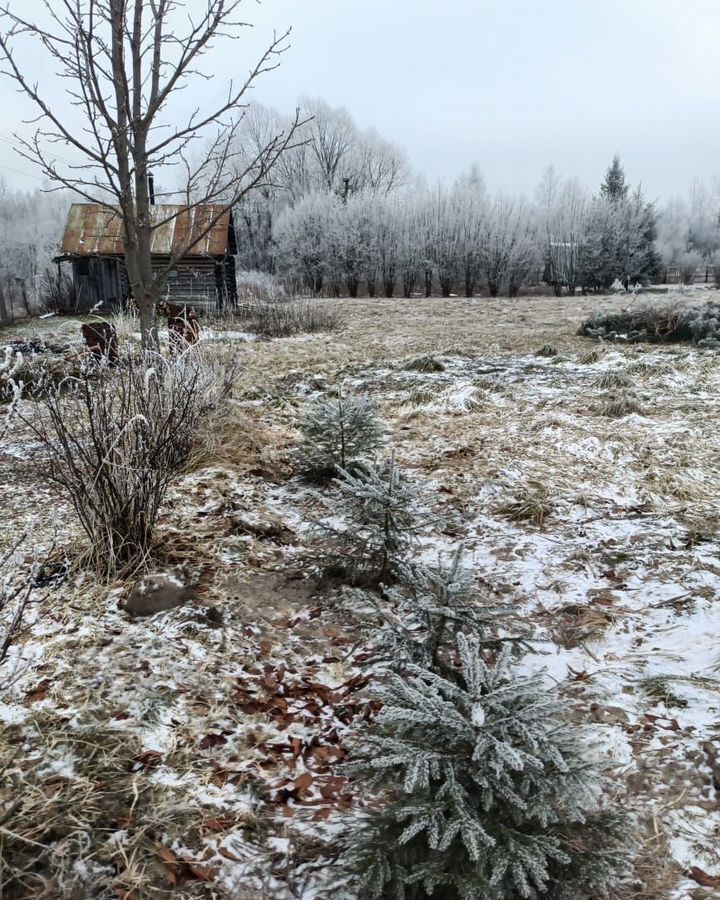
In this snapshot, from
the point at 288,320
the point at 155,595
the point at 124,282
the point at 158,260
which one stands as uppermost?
the point at 158,260

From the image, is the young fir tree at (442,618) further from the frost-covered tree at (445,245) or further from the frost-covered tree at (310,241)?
the frost-covered tree at (445,245)

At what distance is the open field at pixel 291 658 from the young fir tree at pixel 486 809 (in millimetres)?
210

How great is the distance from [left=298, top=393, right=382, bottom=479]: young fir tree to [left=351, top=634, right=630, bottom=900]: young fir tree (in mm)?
2527

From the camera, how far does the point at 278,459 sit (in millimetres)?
4926

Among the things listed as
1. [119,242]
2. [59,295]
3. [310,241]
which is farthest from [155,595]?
[310,241]

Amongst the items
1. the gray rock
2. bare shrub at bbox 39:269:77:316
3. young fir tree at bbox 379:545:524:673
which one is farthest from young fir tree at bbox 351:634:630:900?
bare shrub at bbox 39:269:77:316

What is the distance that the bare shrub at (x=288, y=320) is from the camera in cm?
1349

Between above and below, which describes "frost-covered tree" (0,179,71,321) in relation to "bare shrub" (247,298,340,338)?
above

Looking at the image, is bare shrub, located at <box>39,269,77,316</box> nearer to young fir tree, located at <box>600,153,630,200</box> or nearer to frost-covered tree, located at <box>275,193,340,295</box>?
frost-covered tree, located at <box>275,193,340,295</box>

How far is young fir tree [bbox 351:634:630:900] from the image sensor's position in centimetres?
143

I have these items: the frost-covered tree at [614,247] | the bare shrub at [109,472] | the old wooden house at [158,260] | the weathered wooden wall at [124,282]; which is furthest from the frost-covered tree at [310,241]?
the bare shrub at [109,472]

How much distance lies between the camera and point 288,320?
549 inches

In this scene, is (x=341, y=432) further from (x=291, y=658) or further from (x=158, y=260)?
(x=158, y=260)

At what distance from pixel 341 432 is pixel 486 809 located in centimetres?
290
